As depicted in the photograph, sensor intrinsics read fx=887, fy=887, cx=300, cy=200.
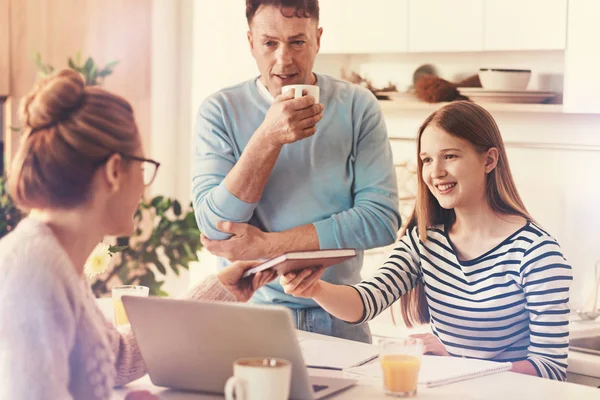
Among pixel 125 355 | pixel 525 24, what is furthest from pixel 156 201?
pixel 125 355

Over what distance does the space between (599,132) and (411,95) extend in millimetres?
780

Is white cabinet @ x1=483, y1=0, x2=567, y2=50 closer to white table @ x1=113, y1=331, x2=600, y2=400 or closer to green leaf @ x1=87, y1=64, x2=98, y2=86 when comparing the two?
green leaf @ x1=87, y1=64, x2=98, y2=86

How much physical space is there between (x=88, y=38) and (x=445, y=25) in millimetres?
1616

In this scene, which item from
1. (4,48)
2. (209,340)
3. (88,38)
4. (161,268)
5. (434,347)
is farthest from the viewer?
(88,38)

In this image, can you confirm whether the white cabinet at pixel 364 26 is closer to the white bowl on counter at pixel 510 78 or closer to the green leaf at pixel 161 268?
the white bowl on counter at pixel 510 78

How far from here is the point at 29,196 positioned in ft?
4.19

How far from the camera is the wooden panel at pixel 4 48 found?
12.1ft

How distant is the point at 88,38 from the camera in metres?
3.97

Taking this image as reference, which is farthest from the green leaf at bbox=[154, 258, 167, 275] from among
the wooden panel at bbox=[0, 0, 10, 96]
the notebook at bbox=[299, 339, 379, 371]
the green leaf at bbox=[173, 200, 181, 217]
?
the notebook at bbox=[299, 339, 379, 371]

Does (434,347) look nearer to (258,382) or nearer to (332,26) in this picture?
(258,382)

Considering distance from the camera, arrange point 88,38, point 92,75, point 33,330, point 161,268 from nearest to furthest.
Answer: point 33,330 < point 92,75 < point 161,268 < point 88,38

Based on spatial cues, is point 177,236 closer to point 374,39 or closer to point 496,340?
point 374,39

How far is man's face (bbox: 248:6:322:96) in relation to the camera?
6.66 feet

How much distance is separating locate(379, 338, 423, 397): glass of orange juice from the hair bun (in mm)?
669
